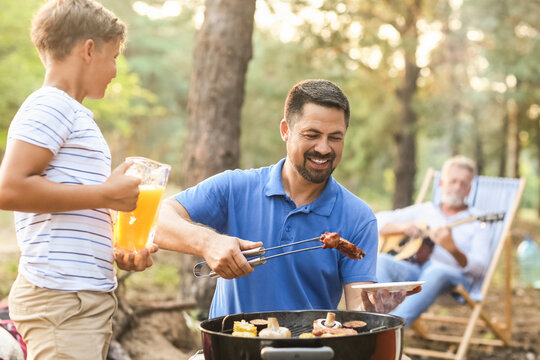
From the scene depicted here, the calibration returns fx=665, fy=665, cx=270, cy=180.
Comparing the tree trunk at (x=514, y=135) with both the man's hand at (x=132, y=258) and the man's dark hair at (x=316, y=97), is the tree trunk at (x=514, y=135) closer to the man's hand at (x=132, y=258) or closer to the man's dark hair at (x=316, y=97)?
the man's dark hair at (x=316, y=97)

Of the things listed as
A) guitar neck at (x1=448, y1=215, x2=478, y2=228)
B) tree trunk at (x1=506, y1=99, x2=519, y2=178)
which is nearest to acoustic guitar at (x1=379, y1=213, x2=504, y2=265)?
guitar neck at (x1=448, y1=215, x2=478, y2=228)

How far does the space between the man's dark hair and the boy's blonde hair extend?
89 centimetres

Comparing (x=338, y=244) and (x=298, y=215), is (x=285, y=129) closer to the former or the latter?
(x=298, y=215)

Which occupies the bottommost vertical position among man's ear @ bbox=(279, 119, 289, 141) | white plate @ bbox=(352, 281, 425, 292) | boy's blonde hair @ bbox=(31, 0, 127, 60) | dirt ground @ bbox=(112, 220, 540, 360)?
dirt ground @ bbox=(112, 220, 540, 360)

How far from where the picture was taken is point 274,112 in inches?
786

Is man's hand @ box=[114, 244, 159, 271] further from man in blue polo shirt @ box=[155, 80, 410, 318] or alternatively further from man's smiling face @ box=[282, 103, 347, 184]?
man's smiling face @ box=[282, 103, 347, 184]

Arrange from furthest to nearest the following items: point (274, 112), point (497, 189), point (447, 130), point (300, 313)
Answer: point (274, 112) < point (447, 130) < point (497, 189) < point (300, 313)

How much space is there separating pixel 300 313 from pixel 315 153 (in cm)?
66

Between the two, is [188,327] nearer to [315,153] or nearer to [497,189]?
[315,153]

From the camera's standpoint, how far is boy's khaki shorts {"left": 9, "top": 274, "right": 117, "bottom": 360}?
1.93m

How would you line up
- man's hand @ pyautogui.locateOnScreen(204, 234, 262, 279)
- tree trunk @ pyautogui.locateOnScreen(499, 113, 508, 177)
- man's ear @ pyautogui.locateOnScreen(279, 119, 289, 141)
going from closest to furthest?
man's hand @ pyautogui.locateOnScreen(204, 234, 262, 279) → man's ear @ pyautogui.locateOnScreen(279, 119, 289, 141) → tree trunk @ pyautogui.locateOnScreen(499, 113, 508, 177)

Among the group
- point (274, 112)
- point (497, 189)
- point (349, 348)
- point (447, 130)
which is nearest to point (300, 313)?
point (349, 348)

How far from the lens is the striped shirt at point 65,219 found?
191 cm

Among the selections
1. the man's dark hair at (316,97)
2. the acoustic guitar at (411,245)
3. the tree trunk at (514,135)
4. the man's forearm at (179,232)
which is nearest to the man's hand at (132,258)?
the man's forearm at (179,232)
